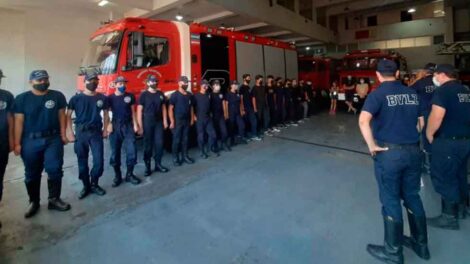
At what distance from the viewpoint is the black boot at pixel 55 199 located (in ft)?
10.6

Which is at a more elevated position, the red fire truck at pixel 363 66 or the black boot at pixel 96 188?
the red fire truck at pixel 363 66

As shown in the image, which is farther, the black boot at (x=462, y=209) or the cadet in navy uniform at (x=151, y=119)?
the cadet in navy uniform at (x=151, y=119)

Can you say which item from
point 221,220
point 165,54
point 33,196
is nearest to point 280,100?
point 165,54

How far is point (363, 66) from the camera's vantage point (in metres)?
11.0

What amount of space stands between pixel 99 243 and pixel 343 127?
25.2ft

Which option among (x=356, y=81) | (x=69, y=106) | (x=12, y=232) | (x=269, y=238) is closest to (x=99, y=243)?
(x=12, y=232)

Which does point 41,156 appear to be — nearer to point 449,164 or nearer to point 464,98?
point 449,164

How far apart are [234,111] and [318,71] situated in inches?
323

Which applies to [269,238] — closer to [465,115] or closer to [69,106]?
[465,115]

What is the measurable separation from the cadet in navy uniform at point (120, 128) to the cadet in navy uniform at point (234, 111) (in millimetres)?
2642

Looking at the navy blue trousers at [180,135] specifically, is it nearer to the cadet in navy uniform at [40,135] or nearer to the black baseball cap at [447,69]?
the cadet in navy uniform at [40,135]

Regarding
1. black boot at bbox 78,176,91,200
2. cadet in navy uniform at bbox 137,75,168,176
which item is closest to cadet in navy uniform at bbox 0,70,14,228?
black boot at bbox 78,176,91,200

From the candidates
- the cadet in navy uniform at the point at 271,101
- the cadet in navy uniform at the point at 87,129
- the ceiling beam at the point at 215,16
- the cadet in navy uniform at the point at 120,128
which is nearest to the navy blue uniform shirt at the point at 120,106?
the cadet in navy uniform at the point at 120,128

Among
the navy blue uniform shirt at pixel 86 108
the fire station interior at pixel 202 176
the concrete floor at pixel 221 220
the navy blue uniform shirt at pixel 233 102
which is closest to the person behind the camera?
the concrete floor at pixel 221 220
